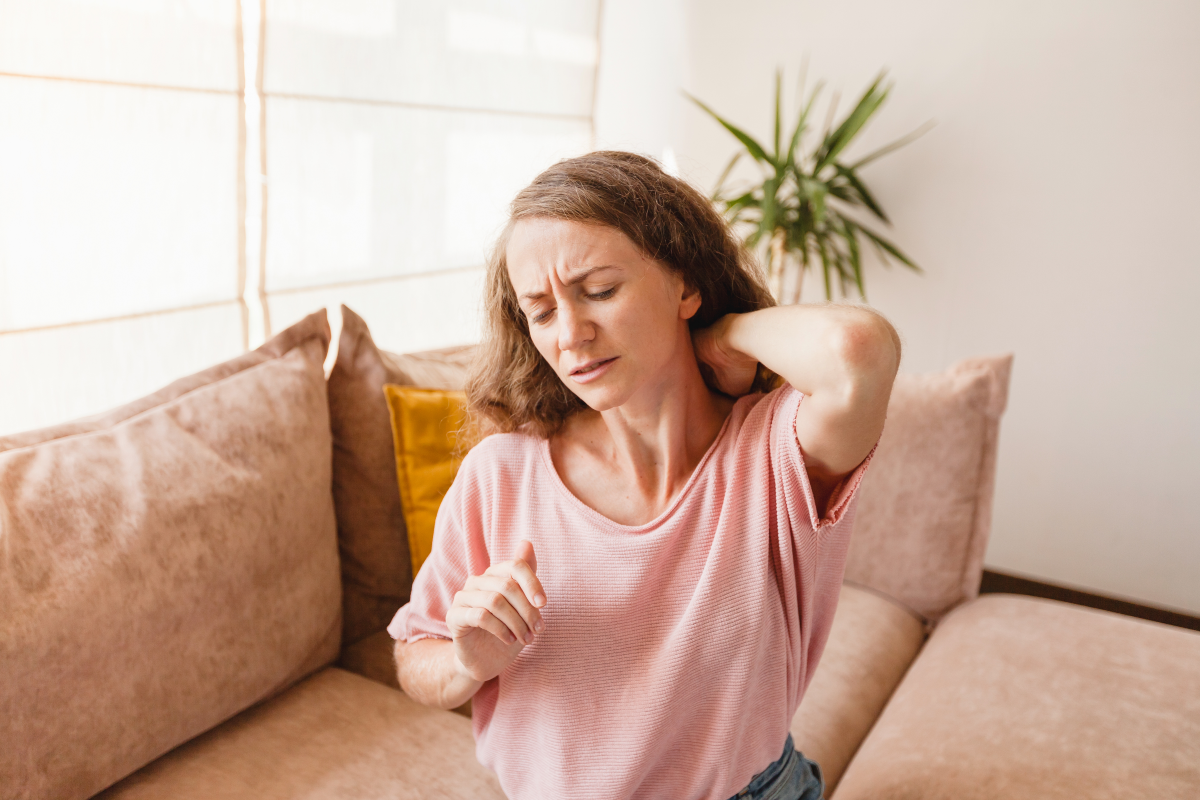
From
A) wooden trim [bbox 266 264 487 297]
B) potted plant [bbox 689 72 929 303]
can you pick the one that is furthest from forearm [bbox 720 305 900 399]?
potted plant [bbox 689 72 929 303]

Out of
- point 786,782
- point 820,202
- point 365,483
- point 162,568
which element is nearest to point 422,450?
Result: point 365,483

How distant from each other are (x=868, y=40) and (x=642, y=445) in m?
2.58

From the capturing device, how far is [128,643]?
50.2 inches

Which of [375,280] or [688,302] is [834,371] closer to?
[688,302]

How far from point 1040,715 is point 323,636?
1.31m

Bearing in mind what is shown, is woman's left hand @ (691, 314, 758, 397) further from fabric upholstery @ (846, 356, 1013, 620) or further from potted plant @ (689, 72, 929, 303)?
potted plant @ (689, 72, 929, 303)

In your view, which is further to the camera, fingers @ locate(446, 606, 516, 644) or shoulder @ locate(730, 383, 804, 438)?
shoulder @ locate(730, 383, 804, 438)

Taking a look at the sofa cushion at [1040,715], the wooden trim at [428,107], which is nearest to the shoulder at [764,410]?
the sofa cushion at [1040,715]

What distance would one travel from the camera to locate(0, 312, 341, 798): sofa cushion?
3.90 ft

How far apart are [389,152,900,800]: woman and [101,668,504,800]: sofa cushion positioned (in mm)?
261

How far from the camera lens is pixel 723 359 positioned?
117 cm

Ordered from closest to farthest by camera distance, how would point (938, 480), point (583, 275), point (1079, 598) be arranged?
point (583, 275)
point (938, 480)
point (1079, 598)

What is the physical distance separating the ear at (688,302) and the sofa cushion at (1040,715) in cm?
86

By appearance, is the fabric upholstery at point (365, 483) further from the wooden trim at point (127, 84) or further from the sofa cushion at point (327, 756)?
the wooden trim at point (127, 84)
